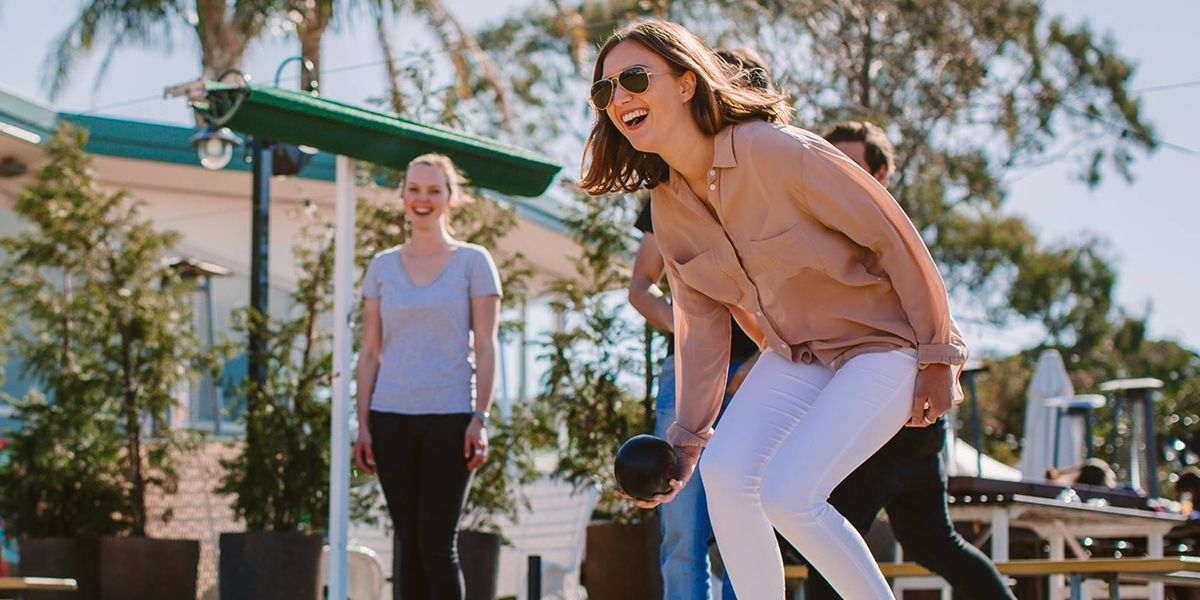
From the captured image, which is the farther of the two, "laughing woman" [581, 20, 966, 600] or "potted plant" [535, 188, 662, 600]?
"potted plant" [535, 188, 662, 600]

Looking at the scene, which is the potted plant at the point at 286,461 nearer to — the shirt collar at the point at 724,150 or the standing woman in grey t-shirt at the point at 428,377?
the standing woman in grey t-shirt at the point at 428,377

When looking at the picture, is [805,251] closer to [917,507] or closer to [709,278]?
[709,278]

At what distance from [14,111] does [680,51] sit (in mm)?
11029

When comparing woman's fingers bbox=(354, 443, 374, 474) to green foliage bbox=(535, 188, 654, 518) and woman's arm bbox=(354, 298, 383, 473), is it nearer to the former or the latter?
woman's arm bbox=(354, 298, 383, 473)

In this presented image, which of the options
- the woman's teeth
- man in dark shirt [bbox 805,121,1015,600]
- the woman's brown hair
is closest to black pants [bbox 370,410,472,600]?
man in dark shirt [bbox 805,121,1015,600]

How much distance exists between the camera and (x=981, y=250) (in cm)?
3459

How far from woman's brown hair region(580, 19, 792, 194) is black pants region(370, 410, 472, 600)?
1.95 metres

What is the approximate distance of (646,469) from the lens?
362 cm

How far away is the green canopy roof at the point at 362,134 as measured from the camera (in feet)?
19.6

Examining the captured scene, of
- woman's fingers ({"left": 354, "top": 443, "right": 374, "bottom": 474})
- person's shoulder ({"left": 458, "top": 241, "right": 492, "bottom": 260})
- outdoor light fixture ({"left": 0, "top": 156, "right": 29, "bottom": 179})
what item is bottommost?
woman's fingers ({"left": 354, "top": 443, "right": 374, "bottom": 474})

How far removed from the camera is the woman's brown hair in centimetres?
353

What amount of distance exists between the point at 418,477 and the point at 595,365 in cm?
197

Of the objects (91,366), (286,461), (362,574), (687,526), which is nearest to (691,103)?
(687,526)

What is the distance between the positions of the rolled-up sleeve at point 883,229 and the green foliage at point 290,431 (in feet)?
16.3
